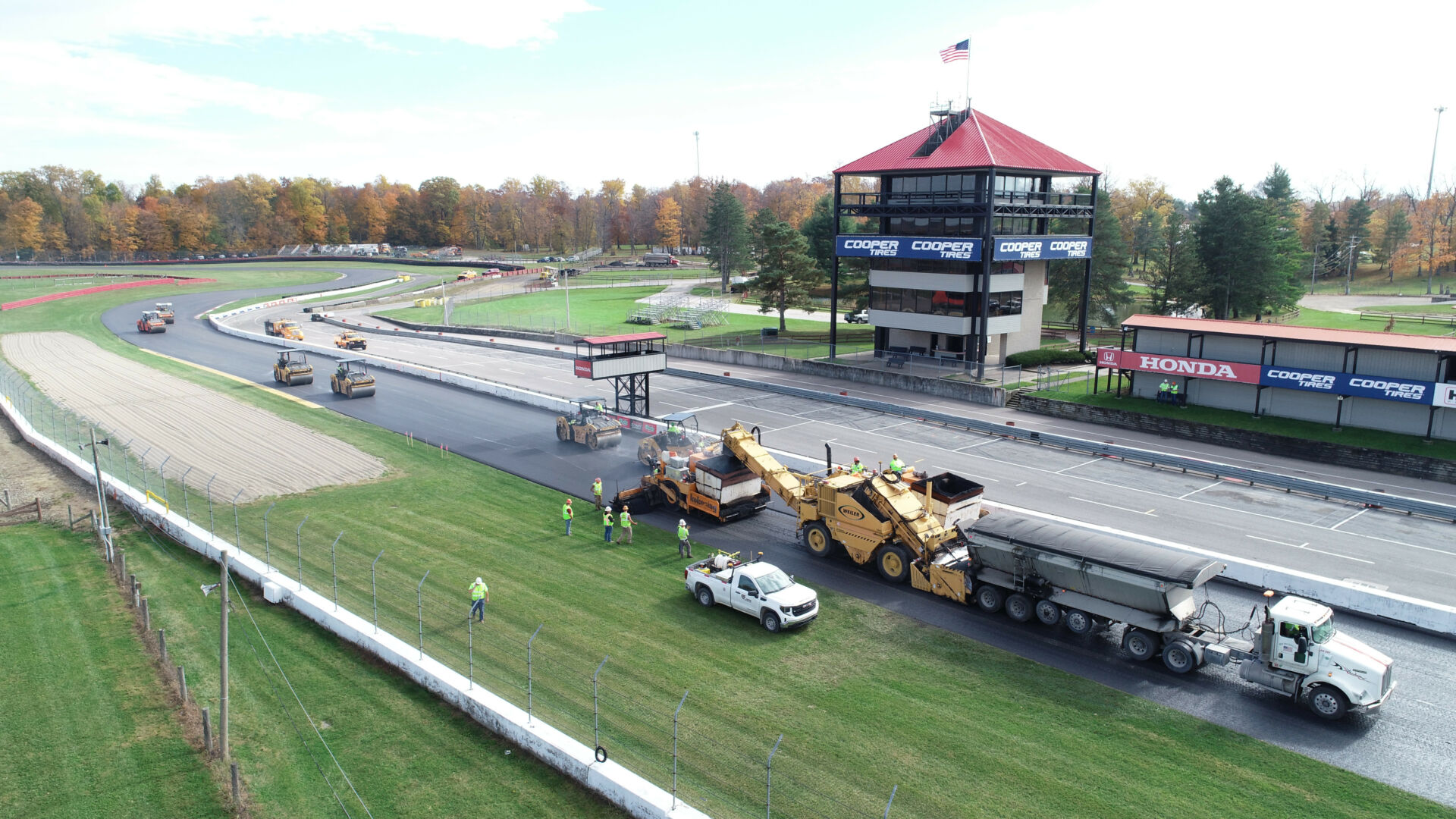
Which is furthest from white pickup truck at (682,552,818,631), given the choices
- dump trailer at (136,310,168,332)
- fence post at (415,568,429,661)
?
dump trailer at (136,310,168,332)

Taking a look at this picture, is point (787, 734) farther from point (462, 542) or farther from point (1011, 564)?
point (462, 542)

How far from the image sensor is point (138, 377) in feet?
183

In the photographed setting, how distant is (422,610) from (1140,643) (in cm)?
1740

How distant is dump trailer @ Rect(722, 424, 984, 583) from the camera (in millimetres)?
24453

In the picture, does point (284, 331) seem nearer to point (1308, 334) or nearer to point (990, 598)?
point (990, 598)

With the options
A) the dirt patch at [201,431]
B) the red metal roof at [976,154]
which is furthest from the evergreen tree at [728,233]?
the dirt patch at [201,431]

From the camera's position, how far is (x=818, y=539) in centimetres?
2658

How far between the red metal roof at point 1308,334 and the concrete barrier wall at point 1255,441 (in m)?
4.27

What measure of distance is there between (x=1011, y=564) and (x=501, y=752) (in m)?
12.8

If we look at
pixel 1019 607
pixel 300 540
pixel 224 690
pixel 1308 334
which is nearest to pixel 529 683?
pixel 224 690

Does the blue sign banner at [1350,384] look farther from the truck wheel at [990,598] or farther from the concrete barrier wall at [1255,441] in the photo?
the truck wheel at [990,598]

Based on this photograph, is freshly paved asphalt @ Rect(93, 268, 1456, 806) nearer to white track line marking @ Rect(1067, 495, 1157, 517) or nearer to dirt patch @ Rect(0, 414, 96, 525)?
white track line marking @ Rect(1067, 495, 1157, 517)

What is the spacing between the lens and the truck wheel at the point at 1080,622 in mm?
21016

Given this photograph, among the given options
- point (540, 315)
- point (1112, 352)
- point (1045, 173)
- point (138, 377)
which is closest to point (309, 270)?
Result: point (540, 315)
